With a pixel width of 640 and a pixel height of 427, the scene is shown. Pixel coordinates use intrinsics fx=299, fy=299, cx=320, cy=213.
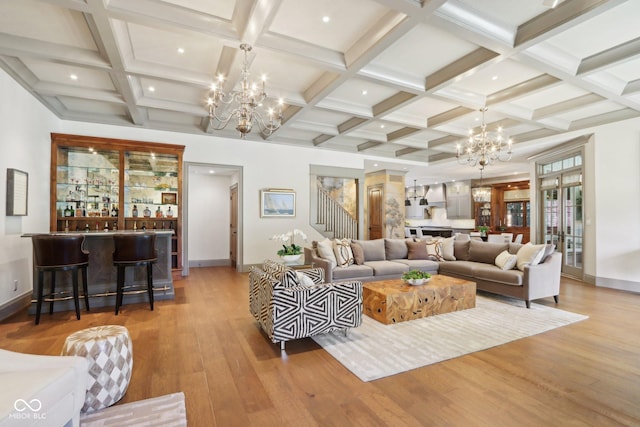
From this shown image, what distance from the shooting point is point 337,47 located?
3678 mm

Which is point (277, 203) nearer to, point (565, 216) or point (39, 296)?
point (39, 296)

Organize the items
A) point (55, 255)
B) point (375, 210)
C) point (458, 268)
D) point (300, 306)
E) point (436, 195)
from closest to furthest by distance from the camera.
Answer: point (300, 306) → point (55, 255) → point (458, 268) → point (375, 210) → point (436, 195)

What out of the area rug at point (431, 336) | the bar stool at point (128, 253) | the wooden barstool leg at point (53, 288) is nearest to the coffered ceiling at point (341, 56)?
the bar stool at point (128, 253)

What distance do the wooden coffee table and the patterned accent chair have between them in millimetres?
666

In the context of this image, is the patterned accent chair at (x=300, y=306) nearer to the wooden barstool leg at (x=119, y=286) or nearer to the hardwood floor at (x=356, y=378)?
the hardwood floor at (x=356, y=378)

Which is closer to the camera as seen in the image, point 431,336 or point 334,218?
point 431,336

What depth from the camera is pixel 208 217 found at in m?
7.77

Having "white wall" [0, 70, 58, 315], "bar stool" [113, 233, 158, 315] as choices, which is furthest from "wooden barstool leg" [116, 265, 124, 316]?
"white wall" [0, 70, 58, 315]

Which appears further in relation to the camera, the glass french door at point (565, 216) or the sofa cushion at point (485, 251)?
the glass french door at point (565, 216)

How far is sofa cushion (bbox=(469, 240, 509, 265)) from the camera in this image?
17.4 ft

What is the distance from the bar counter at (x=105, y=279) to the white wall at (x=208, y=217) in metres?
2.93

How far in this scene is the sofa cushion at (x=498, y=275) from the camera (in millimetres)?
4367

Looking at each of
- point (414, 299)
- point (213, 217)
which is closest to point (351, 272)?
point (414, 299)

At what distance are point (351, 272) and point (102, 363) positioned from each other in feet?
11.5
